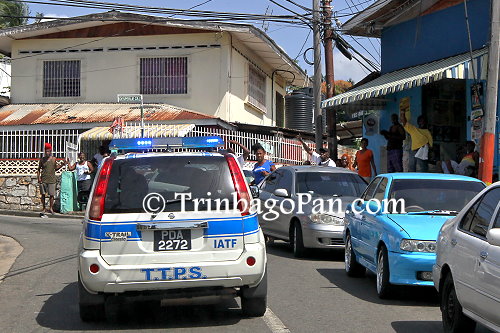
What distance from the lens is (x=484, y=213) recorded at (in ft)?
20.9

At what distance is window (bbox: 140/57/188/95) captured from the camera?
91.0 ft

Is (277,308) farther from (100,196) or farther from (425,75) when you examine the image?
(425,75)

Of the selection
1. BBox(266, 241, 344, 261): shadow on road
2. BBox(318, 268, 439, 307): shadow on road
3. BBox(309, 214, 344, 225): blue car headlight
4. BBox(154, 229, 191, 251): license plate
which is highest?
BBox(154, 229, 191, 251): license plate

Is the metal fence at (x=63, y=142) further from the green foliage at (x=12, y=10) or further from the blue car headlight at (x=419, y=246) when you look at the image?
the green foliage at (x=12, y=10)

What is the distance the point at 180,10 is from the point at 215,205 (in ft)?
54.6

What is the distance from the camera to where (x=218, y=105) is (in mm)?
27438

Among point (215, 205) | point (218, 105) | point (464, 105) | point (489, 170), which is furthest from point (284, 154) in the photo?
point (215, 205)

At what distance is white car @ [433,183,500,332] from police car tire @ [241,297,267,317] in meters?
A: 1.74

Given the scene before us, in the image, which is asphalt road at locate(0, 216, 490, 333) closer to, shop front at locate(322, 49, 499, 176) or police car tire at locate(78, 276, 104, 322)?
police car tire at locate(78, 276, 104, 322)

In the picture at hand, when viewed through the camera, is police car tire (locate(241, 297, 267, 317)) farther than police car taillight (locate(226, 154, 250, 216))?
Yes

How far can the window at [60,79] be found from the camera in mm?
28781

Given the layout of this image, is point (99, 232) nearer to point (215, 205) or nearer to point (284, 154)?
point (215, 205)

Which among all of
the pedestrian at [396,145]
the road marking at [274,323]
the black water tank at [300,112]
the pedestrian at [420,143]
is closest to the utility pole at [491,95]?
the pedestrian at [420,143]

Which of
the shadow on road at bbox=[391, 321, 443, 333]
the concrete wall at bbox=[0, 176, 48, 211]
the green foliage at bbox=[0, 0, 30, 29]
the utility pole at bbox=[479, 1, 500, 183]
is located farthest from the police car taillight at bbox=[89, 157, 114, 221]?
the green foliage at bbox=[0, 0, 30, 29]
